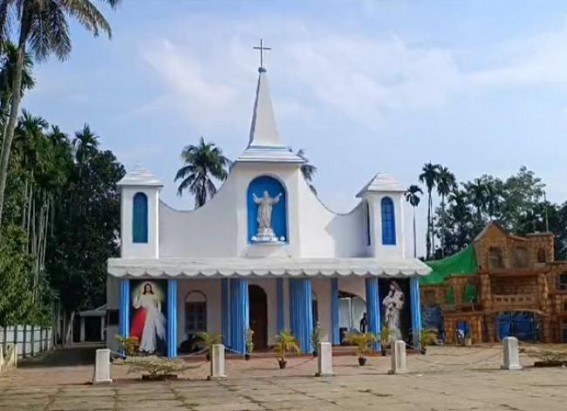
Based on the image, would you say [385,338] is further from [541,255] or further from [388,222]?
[541,255]

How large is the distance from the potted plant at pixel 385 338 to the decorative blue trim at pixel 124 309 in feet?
25.0

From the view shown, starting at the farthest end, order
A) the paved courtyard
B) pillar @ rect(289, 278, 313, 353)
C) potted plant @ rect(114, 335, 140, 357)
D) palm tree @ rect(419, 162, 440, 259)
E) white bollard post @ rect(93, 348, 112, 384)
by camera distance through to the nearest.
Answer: palm tree @ rect(419, 162, 440, 259) → pillar @ rect(289, 278, 313, 353) → potted plant @ rect(114, 335, 140, 357) → white bollard post @ rect(93, 348, 112, 384) → the paved courtyard

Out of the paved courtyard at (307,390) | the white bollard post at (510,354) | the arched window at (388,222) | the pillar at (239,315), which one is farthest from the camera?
the arched window at (388,222)

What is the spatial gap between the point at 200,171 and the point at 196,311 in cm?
2084

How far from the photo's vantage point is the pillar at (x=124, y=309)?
2316 cm

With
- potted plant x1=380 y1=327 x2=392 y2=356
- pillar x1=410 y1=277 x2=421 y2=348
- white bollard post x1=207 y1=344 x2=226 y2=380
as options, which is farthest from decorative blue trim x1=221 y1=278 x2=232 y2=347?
white bollard post x1=207 y1=344 x2=226 y2=380

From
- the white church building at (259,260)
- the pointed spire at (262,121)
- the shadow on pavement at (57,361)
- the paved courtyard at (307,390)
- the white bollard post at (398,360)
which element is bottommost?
the shadow on pavement at (57,361)

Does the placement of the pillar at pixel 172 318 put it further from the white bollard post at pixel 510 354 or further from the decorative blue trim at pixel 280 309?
the white bollard post at pixel 510 354

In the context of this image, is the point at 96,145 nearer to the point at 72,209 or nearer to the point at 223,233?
the point at 72,209

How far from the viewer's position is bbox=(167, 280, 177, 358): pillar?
921 inches

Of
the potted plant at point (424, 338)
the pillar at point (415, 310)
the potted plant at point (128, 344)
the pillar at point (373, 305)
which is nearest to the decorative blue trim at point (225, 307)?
the potted plant at point (128, 344)

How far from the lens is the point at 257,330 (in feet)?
86.6

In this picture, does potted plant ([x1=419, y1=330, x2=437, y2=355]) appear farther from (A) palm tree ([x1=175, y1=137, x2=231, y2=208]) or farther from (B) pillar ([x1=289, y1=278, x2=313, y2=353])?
(A) palm tree ([x1=175, y1=137, x2=231, y2=208])

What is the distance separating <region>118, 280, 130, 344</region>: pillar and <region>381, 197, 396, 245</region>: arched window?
8.69 meters
